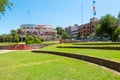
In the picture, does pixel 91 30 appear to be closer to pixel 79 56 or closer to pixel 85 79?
pixel 79 56

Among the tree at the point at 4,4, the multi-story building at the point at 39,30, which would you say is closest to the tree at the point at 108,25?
the multi-story building at the point at 39,30

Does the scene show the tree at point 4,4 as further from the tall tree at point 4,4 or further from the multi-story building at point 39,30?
the multi-story building at point 39,30

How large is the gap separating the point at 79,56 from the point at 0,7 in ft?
22.5

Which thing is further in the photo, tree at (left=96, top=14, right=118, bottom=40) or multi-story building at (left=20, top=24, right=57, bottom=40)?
multi-story building at (left=20, top=24, right=57, bottom=40)

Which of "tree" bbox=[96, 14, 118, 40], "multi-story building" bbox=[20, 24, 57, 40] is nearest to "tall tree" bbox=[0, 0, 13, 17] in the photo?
"tree" bbox=[96, 14, 118, 40]

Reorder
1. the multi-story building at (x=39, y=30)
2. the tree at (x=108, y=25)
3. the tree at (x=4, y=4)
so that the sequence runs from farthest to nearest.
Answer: the multi-story building at (x=39, y=30), the tree at (x=108, y=25), the tree at (x=4, y=4)

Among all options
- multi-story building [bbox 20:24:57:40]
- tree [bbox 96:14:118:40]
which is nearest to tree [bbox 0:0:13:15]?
tree [bbox 96:14:118:40]

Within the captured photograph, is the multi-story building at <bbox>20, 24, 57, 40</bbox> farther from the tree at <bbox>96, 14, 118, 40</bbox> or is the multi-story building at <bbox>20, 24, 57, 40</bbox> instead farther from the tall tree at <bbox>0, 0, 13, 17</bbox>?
the tall tree at <bbox>0, 0, 13, 17</bbox>

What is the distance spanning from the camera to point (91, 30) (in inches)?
4705

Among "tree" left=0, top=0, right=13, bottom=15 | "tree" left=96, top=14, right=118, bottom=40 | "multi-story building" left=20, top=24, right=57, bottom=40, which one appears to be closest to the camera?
"tree" left=0, top=0, right=13, bottom=15

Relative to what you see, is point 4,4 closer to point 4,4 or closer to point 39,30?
point 4,4

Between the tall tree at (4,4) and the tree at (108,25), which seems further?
the tree at (108,25)

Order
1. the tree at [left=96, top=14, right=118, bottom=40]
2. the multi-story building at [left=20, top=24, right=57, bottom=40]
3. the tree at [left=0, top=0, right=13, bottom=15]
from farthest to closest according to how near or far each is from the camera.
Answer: the multi-story building at [left=20, top=24, right=57, bottom=40] < the tree at [left=96, top=14, right=118, bottom=40] < the tree at [left=0, top=0, right=13, bottom=15]

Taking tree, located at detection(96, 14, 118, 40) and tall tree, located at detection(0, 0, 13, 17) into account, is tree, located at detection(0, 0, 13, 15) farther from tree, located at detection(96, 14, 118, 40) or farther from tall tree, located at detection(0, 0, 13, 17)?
tree, located at detection(96, 14, 118, 40)
